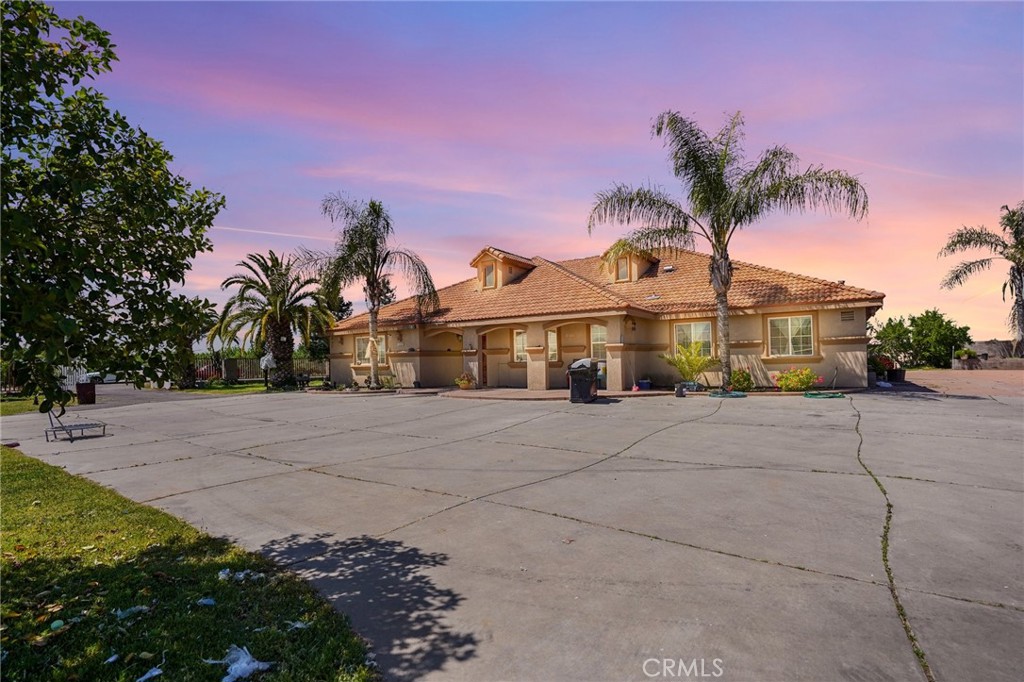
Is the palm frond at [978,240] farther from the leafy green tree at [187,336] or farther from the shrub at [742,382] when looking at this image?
the leafy green tree at [187,336]

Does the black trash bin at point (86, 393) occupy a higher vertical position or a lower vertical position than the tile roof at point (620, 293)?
lower

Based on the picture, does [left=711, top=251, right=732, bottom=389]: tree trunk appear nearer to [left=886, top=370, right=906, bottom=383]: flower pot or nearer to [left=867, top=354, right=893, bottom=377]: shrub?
[left=867, top=354, right=893, bottom=377]: shrub

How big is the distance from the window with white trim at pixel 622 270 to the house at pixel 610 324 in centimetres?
5

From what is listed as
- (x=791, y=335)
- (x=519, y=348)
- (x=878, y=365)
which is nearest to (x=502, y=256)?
(x=519, y=348)

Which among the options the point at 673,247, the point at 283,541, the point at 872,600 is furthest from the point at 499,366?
the point at 872,600

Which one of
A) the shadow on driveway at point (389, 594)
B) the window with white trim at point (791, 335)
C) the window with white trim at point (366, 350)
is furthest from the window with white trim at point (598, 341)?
the shadow on driveway at point (389, 594)

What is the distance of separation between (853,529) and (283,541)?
581 centimetres

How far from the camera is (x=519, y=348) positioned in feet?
80.6

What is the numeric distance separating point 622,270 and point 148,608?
24.0m

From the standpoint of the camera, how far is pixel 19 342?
9.97 feet

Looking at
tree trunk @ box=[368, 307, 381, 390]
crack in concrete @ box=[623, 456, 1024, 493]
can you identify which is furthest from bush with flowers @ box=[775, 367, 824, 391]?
tree trunk @ box=[368, 307, 381, 390]

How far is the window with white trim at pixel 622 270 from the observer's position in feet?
82.7

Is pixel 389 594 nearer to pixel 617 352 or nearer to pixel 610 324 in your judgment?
pixel 617 352

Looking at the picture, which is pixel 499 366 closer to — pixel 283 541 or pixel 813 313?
pixel 813 313
